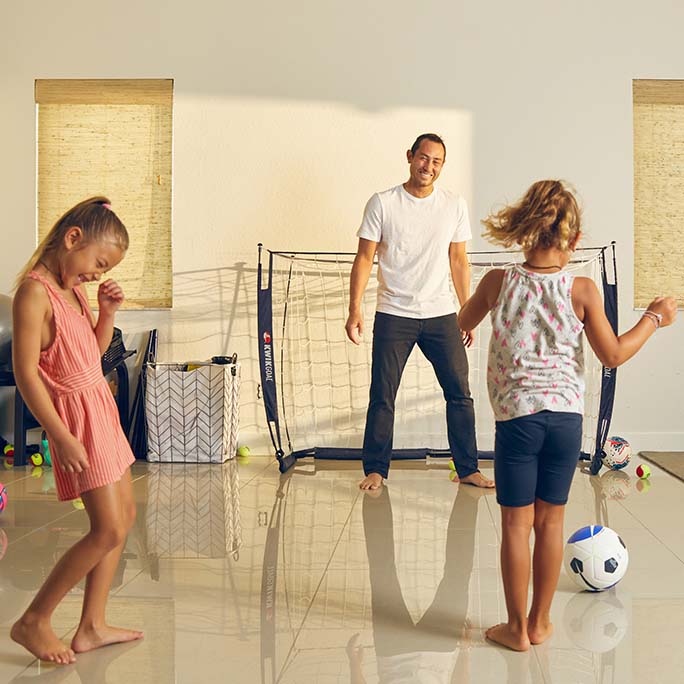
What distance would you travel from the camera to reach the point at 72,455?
6.77ft

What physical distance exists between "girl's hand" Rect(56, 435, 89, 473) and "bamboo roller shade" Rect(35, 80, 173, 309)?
3742mm

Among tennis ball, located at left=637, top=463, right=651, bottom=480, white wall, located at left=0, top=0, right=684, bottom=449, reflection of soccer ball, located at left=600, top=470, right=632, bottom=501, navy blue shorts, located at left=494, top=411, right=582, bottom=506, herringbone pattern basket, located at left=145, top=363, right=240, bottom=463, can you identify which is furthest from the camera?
white wall, located at left=0, top=0, right=684, bottom=449

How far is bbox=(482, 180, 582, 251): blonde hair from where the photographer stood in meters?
2.31

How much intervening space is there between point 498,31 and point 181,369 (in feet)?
8.53

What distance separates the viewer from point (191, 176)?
5.64 m

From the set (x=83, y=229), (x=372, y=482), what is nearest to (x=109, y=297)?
(x=83, y=229)

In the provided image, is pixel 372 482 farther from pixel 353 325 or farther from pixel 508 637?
pixel 508 637

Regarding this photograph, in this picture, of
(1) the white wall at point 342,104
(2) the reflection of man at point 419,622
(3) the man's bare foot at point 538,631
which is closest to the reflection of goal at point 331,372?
(1) the white wall at point 342,104

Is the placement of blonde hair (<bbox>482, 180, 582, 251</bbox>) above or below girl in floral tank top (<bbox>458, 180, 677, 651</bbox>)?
above

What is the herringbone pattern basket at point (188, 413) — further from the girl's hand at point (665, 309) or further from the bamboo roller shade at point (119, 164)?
the girl's hand at point (665, 309)

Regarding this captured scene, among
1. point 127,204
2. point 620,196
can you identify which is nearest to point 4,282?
point 127,204

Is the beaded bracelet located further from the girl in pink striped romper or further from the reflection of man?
the girl in pink striped romper

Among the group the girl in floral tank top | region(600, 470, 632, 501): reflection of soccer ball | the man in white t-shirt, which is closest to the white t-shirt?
the man in white t-shirt

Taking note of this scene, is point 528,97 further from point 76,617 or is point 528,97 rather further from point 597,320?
point 76,617
